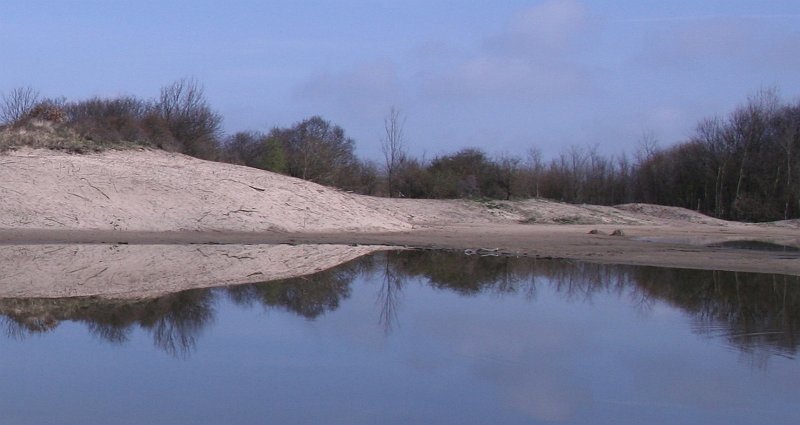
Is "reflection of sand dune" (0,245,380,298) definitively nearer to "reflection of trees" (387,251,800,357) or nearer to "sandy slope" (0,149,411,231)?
"reflection of trees" (387,251,800,357)

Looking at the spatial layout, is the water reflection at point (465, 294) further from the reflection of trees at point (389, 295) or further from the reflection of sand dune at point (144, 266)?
the reflection of sand dune at point (144, 266)

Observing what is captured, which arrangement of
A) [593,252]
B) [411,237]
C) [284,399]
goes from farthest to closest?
1. [411,237]
2. [593,252]
3. [284,399]

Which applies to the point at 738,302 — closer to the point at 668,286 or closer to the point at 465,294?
the point at 668,286

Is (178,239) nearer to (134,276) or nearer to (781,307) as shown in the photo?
(134,276)

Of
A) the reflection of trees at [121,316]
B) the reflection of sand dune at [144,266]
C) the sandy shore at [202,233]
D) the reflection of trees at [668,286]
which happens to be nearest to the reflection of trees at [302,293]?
the reflection of sand dune at [144,266]

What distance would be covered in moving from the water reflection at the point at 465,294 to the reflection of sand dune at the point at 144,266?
77cm

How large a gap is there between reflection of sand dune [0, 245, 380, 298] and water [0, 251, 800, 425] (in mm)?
1071

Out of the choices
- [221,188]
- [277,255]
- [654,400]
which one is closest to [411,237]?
[221,188]

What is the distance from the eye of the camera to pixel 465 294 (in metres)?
15.5

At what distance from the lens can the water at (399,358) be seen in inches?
280

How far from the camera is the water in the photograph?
7102mm

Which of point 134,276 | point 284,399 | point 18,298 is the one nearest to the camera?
point 284,399

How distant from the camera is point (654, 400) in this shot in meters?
7.65

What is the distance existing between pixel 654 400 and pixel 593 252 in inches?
686
